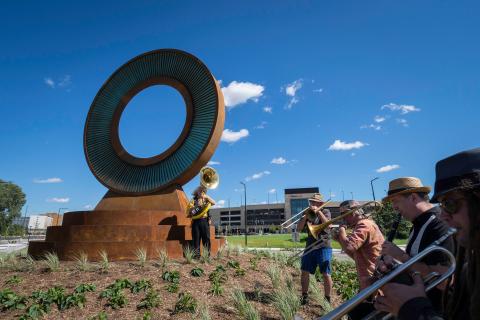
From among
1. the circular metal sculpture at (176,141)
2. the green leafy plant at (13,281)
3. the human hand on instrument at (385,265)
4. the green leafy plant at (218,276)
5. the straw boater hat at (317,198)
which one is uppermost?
the circular metal sculpture at (176,141)

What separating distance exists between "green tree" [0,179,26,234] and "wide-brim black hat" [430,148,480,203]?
74.9m

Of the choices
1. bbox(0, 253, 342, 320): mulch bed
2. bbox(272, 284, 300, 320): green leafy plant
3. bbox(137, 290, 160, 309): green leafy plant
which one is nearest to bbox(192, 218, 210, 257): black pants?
bbox(0, 253, 342, 320): mulch bed

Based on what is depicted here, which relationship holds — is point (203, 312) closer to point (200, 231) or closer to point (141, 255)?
point (141, 255)

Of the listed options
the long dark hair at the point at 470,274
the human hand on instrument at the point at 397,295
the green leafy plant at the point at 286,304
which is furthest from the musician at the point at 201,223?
the long dark hair at the point at 470,274

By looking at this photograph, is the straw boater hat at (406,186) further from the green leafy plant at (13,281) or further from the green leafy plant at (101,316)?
the green leafy plant at (13,281)

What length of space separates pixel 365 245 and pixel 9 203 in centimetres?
7423

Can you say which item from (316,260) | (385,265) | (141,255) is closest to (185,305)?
(316,260)

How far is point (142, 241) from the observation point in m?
8.27

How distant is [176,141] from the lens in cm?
1102

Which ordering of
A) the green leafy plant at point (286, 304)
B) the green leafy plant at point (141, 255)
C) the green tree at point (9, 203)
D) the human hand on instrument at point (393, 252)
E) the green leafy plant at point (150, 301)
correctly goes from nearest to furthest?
1. the human hand on instrument at point (393, 252)
2. the green leafy plant at point (286, 304)
3. the green leafy plant at point (150, 301)
4. the green leafy plant at point (141, 255)
5. the green tree at point (9, 203)

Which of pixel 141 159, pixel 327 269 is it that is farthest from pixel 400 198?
pixel 141 159

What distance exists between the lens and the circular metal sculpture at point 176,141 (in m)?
10.5

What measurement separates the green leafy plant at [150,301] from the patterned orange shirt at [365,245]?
129 inches

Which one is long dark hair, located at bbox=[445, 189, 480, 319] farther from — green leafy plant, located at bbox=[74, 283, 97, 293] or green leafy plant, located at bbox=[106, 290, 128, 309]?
green leafy plant, located at bbox=[74, 283, 97, 293]
